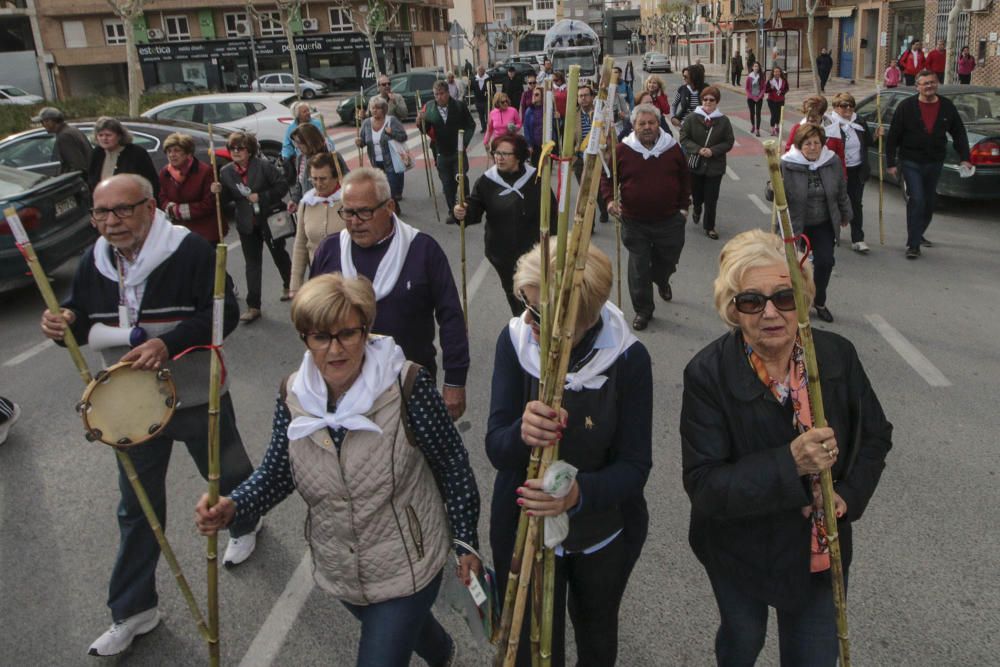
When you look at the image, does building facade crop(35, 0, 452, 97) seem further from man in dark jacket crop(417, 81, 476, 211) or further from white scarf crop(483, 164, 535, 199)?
white scarf crop(483, 164, 535, 199)

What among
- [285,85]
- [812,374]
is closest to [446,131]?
[812,374]

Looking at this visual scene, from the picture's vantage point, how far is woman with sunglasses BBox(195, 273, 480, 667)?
241cm

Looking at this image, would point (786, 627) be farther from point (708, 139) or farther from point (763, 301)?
point (708, 139)

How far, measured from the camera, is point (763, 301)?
7.55ft

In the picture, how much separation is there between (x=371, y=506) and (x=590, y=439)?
646mm

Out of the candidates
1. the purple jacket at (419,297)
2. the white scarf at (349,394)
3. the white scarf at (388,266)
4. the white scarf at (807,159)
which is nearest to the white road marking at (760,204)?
the white scarf at (807,159)

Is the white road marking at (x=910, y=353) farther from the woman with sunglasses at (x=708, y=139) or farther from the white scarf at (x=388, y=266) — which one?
the white scarf at (x=388, y=266)

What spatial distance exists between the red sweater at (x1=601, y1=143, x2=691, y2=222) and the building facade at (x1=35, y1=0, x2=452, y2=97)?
48.1 metres

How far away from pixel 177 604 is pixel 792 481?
2.81 metres

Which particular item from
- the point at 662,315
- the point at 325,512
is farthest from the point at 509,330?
the point at 662,315

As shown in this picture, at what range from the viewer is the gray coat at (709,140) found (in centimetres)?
947

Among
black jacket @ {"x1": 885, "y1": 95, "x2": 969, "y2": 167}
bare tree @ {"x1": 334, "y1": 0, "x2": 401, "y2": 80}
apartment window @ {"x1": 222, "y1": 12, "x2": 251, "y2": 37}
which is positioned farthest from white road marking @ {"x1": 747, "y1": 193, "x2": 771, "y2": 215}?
apartment window @ {"x1": 222, "y1": 12, "x2": 251, "y2": 37}

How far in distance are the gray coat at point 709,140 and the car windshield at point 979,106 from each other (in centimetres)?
348

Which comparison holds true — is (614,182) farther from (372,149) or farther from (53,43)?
(53,43)
